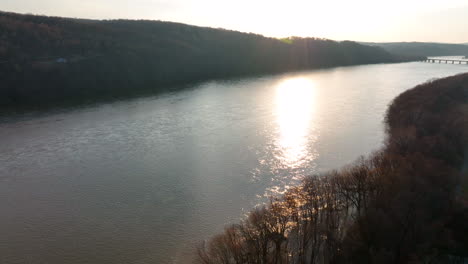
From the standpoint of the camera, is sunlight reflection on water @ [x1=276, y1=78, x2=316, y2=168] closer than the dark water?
No

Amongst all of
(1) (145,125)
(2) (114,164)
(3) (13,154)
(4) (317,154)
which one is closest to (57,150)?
(3) (13,154)

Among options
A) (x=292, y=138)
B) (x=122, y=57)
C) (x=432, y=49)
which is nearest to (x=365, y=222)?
(x=292, y=138)

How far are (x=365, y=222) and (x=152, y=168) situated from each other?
312 inches

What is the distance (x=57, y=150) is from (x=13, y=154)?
1.66 meters

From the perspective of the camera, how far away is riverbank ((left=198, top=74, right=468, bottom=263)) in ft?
19.2

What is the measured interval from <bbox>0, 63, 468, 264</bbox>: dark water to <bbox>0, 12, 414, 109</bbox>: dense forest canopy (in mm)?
9747

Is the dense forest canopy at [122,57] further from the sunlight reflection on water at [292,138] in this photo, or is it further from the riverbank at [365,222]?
the riverbank at [365,222]

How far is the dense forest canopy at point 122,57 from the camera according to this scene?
96.3 feet

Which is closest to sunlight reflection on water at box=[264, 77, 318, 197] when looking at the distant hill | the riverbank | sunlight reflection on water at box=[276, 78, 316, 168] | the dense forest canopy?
sunlight reflection on water at box=[276, 78, 316, 168]

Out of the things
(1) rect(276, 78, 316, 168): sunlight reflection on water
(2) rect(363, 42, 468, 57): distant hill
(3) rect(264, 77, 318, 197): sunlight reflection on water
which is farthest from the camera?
(2) rect(363, 42, 468, 57): distant hill

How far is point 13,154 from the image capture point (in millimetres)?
13906

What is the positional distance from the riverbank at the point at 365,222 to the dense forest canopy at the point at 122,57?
2358cm

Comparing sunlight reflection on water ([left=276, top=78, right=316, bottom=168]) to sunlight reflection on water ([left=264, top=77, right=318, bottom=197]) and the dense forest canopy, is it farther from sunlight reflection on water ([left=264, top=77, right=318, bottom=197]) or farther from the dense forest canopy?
the dense forest canopy

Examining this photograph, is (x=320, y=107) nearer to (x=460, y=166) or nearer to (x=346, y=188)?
(x=460, y=166)
